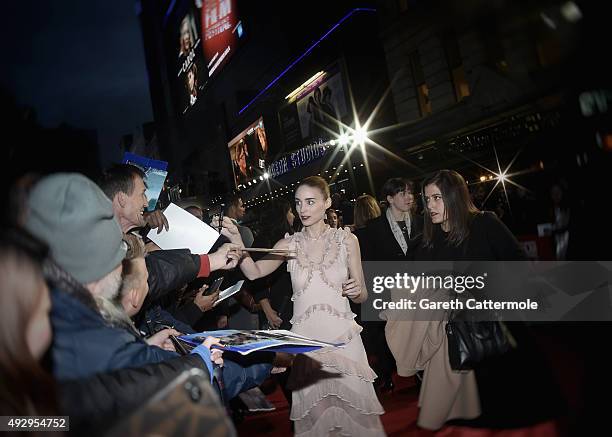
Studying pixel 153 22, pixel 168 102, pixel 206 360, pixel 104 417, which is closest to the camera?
pixel 104 417

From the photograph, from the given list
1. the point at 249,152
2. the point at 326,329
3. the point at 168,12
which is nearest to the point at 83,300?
the point at 326,329

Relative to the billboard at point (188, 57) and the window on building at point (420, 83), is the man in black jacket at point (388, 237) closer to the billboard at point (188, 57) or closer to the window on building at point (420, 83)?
the window on building at point (420, 83)

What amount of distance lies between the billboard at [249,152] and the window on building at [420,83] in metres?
8.54

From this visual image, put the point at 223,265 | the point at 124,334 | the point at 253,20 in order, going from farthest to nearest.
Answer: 1. the point at 253,20
2. the point at 223,265
3. the point at 124,334

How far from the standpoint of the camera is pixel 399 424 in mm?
4043

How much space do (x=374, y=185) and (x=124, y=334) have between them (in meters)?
12.5

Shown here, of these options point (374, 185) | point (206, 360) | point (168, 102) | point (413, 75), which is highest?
point (168, 102)

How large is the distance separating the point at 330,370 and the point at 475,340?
4.12 ft

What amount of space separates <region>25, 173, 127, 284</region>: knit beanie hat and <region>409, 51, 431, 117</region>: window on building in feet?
41.9

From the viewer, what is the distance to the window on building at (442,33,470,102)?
39.0 feet

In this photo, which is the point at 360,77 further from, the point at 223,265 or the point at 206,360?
the point at 206,360

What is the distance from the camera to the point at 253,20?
21875 mm

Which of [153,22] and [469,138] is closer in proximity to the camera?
[469,138]

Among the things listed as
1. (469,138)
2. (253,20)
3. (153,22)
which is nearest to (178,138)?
(153,22)
